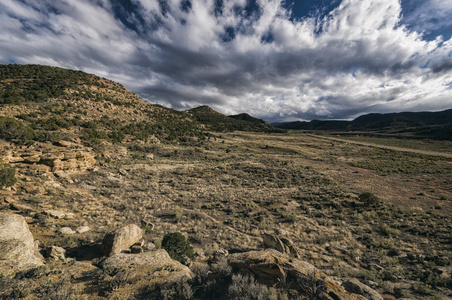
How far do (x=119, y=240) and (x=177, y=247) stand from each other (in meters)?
2.63

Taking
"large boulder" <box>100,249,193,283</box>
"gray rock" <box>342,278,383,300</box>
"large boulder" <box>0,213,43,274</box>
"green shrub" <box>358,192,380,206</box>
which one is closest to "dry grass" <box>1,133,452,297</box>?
"green shrub" <box>358,192,380,206</box>

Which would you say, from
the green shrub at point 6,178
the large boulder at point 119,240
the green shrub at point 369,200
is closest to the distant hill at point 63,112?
the green shrub at point 6,178

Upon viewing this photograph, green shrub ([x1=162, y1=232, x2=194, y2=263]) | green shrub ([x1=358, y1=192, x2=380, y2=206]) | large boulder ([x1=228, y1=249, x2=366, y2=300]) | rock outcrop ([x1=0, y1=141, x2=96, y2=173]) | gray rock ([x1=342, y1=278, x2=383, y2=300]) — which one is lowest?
green shrub ([x1=358, y1=192, x2=380, y2=206])

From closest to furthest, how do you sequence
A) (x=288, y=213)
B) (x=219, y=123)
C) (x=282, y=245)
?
(x=282, y=245), (x=288, y=213), (x=219, y=123)

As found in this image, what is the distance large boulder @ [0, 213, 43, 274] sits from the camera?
5.34m

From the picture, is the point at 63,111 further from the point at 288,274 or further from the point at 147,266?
the point at 288,274

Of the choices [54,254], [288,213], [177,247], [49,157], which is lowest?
[288,213]

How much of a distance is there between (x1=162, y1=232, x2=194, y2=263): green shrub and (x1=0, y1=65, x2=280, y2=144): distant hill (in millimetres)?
21034

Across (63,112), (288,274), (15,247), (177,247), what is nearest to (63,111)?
(63,112)

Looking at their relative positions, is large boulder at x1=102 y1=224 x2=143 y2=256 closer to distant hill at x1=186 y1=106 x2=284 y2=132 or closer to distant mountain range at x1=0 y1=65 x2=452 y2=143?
distant mountain range at x1=0 y1=65 x2=452 y2=143

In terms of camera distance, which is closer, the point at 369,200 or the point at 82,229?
the point at 82,229

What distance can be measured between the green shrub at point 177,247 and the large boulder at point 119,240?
1.61 meters

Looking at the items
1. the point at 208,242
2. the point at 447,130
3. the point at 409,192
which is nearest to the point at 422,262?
the point at 208,242

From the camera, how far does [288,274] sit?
549 cm
